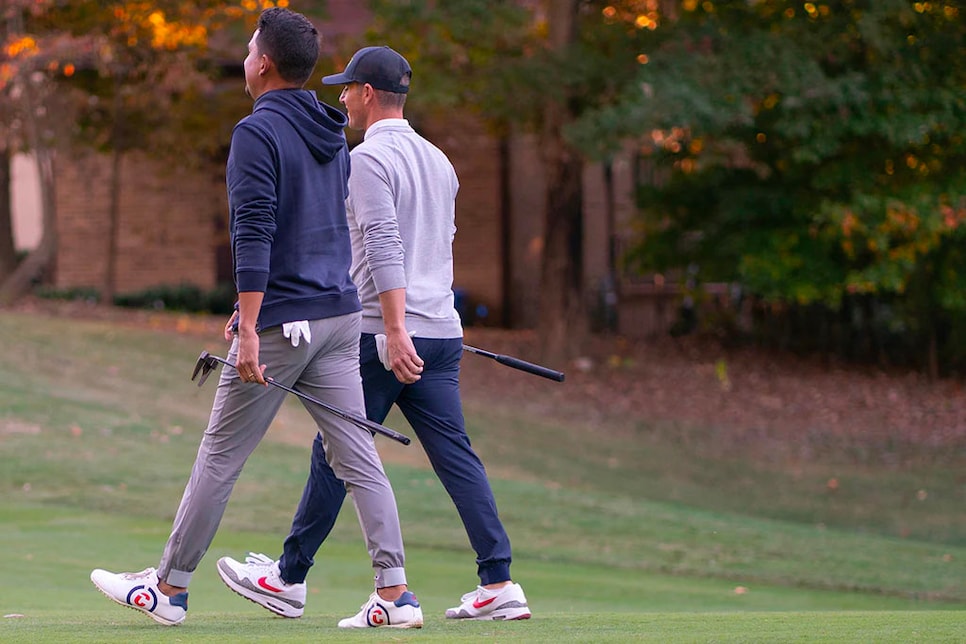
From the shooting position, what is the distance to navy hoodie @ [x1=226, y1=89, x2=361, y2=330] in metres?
4.43

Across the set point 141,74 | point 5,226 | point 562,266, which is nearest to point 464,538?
point 562,266

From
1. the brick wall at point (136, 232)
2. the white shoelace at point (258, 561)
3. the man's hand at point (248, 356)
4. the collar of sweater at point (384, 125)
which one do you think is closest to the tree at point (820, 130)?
the brick wall at point (136, 232)

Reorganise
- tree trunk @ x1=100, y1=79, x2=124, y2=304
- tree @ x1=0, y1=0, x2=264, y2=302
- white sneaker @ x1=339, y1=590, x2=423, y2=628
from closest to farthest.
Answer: white sneaker @ x1=339, y1=590, x2=423, y2=628
tree @ x1=0, y1=0, x2=264, y2=302
tree trunk @ x1=100, y1=79, x2=124, y2=304

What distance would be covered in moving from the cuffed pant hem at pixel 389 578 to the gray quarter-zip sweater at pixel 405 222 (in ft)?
2.87

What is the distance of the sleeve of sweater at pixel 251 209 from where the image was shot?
4418 millimetres

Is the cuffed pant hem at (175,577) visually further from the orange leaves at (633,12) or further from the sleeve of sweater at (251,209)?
the orange leaves at (633,12)

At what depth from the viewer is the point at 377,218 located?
4.89m

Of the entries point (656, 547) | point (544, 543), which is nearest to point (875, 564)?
point (656, 547)

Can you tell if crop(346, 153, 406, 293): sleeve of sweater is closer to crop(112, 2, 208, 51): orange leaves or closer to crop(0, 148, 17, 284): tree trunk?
crop(112, 2, 208, 51): orange leaves

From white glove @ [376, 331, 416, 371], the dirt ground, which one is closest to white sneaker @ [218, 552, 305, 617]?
white glove @ [376, 331, 416, 371]

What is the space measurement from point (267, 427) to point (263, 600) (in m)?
0.83

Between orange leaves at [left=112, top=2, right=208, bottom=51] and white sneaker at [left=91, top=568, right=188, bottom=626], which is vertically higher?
orange leaves at [left=112, top=2, right=208, bottom=51]

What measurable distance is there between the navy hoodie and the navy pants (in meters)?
0.45

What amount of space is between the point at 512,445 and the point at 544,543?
5.40 metres
